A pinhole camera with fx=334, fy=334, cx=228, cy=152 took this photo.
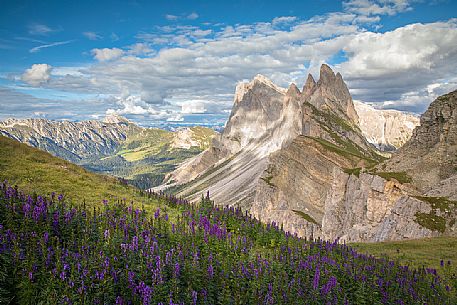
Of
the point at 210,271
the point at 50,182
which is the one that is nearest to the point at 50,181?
the point at 50,182

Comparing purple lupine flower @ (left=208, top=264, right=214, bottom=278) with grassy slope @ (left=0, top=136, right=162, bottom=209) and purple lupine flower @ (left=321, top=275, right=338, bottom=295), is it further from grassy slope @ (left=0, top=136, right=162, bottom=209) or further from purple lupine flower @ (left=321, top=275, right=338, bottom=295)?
grassy slope @ (left=0, top=136, right=162, bottom=209)

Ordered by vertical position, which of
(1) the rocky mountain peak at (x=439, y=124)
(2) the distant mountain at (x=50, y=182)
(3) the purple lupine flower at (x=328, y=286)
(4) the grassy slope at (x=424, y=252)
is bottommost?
(4) the grassy slope at (x=424, y=252)

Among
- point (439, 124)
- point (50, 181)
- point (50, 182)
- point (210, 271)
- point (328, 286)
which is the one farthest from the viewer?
point (439, 124)

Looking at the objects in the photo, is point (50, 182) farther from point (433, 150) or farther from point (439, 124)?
point (439, 124)

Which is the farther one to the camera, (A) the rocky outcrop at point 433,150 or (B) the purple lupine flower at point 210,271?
(A) the rocky outcrop at point 433,150

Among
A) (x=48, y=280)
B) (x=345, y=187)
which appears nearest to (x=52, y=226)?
(x=48, y=280)

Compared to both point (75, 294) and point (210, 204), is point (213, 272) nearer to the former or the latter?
point (75, 294)

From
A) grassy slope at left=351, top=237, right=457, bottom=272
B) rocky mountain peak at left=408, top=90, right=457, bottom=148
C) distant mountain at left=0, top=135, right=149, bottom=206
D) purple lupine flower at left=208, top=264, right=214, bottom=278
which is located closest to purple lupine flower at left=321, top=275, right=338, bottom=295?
purple lupine flower at left=208, top=264, right=214, bottom=278

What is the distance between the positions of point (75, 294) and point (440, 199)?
6436 cm

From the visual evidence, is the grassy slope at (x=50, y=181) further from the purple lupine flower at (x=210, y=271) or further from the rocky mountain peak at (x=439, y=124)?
the rocky mountain peak at (x=439, y=124)

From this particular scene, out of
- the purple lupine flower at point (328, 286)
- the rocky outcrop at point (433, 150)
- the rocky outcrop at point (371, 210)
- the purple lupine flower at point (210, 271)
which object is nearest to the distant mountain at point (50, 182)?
the purple lupine flower at point (210, 271)

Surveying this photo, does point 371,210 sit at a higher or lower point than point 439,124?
lower

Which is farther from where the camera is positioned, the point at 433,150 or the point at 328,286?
the point at 433,150

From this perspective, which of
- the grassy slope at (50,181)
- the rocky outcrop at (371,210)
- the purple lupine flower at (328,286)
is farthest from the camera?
the rocky outcrop at (371,210)
